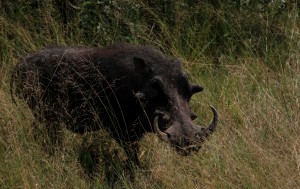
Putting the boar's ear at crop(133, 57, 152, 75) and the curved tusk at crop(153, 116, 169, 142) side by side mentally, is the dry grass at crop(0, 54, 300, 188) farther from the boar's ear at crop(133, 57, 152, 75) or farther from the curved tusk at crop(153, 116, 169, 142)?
the boar's ear at crop(133, 57, 152, 75)

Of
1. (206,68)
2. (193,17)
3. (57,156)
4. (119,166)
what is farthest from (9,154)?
(193,17)

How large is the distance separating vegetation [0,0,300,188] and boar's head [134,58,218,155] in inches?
8.3

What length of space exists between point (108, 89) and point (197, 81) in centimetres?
145

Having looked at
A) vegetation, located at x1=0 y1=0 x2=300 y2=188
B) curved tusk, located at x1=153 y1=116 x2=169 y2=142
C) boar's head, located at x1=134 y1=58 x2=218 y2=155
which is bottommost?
vegetation, located at x1=0 y1=0 x2=300 y2=188

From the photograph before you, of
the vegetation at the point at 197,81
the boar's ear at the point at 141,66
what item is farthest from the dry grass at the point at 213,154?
the boar's ear at the point at 141,66

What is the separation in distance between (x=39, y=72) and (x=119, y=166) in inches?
44.3

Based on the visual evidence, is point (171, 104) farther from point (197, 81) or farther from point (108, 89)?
point (197, 81)

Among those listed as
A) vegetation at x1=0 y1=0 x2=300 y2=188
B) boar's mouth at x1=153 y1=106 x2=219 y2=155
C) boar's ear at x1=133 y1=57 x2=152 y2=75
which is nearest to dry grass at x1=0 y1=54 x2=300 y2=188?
vegetation at x1=0 y1=0 x2=300 y2=188

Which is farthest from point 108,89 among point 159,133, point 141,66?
point 159,133

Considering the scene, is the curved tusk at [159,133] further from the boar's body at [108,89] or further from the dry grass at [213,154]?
the dry grass at [213,154]

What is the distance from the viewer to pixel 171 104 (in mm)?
5484

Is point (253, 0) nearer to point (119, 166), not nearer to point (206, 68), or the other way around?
point (206, 68)

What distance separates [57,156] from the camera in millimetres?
Answer: 5574

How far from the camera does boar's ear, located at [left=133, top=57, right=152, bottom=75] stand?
5738 millimetres
